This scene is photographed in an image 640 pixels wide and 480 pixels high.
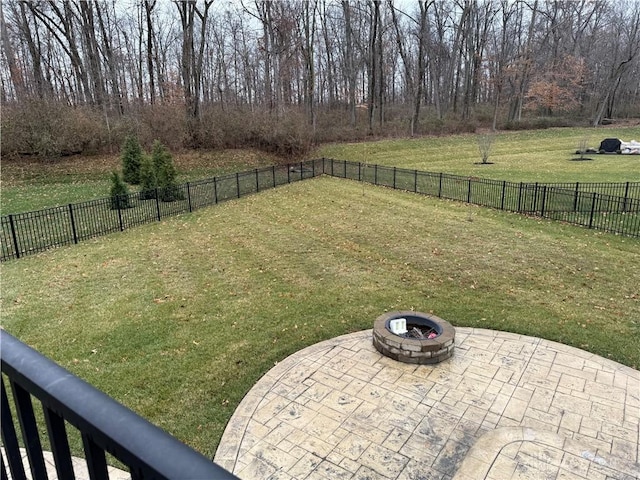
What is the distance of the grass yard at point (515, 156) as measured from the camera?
63.8 feet

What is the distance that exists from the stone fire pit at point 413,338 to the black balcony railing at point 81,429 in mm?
4832

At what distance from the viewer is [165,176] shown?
15.3 m

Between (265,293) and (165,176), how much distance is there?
370 inches

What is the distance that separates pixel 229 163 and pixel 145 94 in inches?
387

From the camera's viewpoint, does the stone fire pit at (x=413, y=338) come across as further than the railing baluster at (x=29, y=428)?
Yes

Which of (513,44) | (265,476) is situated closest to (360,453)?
(265,476)

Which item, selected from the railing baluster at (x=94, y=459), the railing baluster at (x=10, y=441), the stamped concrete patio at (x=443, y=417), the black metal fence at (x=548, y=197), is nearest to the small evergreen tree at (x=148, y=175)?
the black metal fence at (x=548, y=197)

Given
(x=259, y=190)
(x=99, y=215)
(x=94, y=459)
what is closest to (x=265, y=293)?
(x=94, y=459)

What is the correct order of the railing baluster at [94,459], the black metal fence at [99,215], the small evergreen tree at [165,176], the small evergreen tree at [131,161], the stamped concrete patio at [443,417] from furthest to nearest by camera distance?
the small evergreen tree at [131,161]
the small evergreen tree at [165,176]
the black metal fence at [99,215]
the stamped concrete patio at [443,417]
the railing baluster at [94,459]

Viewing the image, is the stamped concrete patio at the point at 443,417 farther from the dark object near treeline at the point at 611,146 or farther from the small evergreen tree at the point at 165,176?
the dark object near treeline at the point at 611,146

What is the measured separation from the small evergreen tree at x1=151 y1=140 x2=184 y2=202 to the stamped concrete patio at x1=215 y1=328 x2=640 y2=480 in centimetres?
1058

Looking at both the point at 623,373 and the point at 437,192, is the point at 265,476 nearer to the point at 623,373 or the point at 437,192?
the point at 623,373

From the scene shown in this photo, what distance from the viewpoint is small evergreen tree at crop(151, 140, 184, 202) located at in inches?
581

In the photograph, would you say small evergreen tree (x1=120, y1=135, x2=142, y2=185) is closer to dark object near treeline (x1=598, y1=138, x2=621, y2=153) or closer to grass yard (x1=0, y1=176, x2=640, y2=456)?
grass yard (x1=0, y1=176, x2=640, y2=456)
